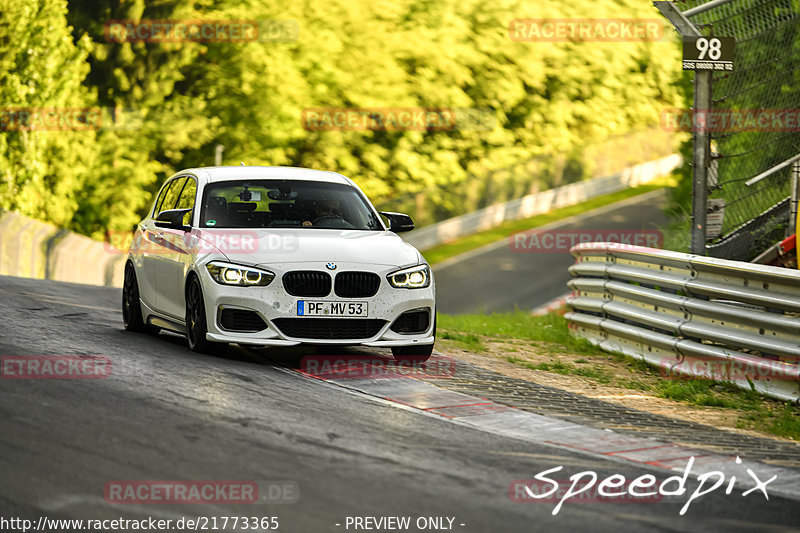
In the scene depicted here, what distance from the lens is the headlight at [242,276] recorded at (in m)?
9.88

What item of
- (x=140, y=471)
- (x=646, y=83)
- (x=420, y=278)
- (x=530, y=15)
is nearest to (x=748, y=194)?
(x=420, y=278)

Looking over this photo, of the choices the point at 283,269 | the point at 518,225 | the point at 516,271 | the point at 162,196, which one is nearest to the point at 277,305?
the point at 283,269

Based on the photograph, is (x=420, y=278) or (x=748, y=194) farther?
(x=748, y=194)

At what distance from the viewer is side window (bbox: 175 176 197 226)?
1127 centimetres

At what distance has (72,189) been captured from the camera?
1700 inches

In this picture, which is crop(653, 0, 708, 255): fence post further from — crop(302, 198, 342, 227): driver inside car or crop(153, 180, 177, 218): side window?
crop(153, 180, 177, 218): side window

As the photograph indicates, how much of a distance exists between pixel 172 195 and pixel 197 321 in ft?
8.03

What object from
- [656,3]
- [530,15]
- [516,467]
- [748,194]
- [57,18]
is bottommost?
[516,467]

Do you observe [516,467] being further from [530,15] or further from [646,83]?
[646,83]

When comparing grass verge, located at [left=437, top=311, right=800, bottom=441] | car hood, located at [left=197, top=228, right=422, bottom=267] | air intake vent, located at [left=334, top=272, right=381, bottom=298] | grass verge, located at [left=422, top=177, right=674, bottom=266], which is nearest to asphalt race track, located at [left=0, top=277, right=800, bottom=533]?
air intake vent, located at [left=334, top=272, right=381, bottom=298]

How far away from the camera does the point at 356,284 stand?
10008 mm

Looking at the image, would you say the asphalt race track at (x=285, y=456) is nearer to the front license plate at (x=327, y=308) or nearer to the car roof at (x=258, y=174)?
the front license plate at (x=327, y=308)

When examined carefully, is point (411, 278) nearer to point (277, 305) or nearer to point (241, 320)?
point (277, 305)

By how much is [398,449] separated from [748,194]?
8.41 m
